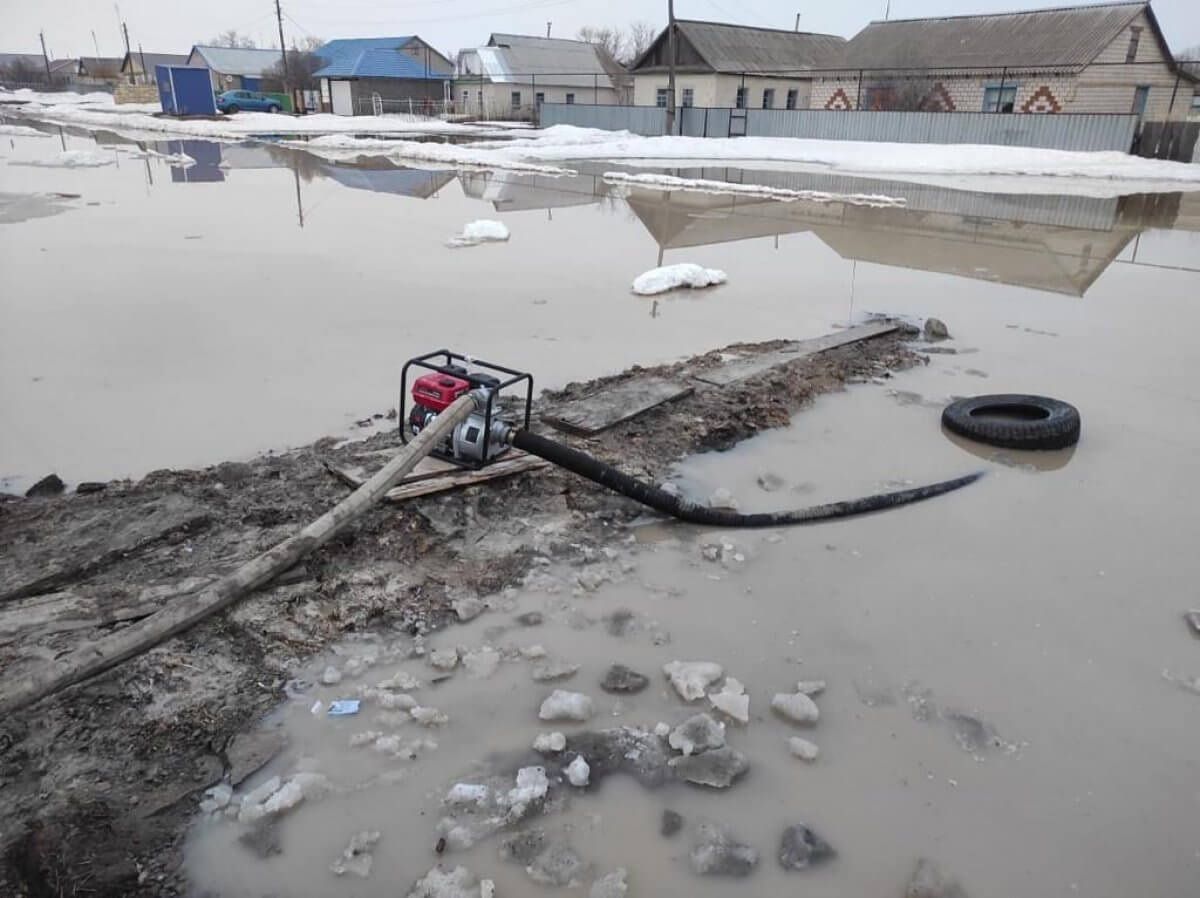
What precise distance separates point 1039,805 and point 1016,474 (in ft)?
9.61

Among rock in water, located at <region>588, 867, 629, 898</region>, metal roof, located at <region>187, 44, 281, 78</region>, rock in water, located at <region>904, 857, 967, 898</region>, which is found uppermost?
metal roof, located at <region>187, 44, 281, 78</region>

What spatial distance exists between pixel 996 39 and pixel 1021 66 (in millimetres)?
3185

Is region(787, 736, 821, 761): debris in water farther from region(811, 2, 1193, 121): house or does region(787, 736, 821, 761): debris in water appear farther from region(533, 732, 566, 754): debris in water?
region(811, 2, 1193, 121): house

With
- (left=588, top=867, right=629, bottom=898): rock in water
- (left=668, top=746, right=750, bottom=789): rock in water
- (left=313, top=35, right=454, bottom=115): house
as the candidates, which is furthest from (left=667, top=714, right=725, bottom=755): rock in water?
(left=313, top=35, right=454, bottom=115): house

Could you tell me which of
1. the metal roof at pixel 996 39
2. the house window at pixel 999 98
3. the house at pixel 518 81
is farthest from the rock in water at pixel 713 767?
the house at pixel 518 81

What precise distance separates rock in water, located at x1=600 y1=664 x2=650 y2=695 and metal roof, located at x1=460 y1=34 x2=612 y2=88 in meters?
58.0

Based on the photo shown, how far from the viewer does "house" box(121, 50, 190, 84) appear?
9512 cm

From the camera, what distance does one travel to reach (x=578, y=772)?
2834 mm

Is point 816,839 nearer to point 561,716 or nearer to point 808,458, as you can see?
point 561,716

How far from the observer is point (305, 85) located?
6456cm

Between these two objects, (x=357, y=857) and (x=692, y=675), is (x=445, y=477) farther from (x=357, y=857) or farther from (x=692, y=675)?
(x=357, y=857)

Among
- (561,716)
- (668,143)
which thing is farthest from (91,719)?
(668,143)

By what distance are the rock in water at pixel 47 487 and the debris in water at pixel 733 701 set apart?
151 inches

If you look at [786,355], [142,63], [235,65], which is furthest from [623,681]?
[142,63]
